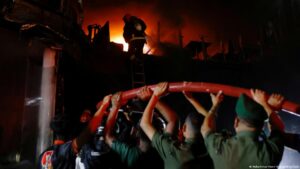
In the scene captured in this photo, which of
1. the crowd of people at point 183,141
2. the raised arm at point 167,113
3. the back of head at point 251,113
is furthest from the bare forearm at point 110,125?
the back of head at point 251,113

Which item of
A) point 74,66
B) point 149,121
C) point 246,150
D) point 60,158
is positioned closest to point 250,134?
point 246,150

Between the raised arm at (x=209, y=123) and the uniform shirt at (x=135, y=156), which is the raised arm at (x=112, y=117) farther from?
the raised arm at (x=209, y=123)

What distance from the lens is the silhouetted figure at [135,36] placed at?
9.29 m

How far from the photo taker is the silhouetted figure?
929 centimetres

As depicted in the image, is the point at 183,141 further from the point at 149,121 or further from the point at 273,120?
the point at 273,120

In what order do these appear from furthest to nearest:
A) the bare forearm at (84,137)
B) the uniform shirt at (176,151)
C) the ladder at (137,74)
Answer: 1. the ladder at (137,74)
2. the bare forearm at (84,137)
3. the uniform shirt at (176,151)

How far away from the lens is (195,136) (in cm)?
271

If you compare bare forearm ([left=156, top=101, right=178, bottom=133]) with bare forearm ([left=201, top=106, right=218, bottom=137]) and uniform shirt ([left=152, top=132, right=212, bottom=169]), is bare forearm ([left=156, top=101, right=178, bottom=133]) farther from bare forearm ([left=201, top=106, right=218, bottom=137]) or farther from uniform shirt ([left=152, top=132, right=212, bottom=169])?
bare forearm ([left=201, top=106, right=218, bottom=137])

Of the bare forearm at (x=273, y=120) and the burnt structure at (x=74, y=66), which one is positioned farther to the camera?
the burnt structure at (x=74, y=66)

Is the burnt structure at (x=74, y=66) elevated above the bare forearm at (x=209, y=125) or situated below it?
Result: above

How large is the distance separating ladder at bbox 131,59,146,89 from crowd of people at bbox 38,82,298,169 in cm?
467

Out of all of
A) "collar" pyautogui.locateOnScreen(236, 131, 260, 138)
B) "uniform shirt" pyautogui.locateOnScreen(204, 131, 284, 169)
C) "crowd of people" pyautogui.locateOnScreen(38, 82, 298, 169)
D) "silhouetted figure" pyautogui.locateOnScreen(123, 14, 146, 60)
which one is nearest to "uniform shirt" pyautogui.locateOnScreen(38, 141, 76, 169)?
"crowd of people" pyautogui.locateOnScreen(38, 82, 298, 169)

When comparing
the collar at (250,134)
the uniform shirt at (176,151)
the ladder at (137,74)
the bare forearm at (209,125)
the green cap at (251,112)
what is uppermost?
the ladder at (137,74)

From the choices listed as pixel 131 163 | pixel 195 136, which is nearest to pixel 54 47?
pixel 131 163
